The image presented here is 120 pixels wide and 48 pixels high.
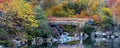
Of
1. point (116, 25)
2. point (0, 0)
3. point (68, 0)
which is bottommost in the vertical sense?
point (116, 25)

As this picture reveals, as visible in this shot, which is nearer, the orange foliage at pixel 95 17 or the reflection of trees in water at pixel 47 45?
the reflection of trees in water at pixel 47 45

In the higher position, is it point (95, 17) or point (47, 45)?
point (47, 45)

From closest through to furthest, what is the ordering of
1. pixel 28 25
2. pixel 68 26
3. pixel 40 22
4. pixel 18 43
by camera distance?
pixel 18 43, pixel 28 25, pixel 40 22, pixel 68 26

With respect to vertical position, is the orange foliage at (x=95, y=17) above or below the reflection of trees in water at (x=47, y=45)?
below

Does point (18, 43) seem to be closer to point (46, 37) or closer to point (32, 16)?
point (32, 16)

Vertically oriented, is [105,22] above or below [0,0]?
below

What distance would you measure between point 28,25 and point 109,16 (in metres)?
11.5

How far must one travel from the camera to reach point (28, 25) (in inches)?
678

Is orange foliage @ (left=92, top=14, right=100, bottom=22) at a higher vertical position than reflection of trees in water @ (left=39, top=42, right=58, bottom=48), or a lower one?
lower

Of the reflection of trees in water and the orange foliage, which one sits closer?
the reflection of trees in water

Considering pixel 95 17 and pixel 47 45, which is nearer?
pixel 47 45

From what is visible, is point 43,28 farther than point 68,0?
No

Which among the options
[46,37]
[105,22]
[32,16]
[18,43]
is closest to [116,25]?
[105,22]

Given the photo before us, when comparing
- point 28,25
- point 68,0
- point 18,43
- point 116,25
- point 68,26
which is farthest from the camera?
point 68,0
